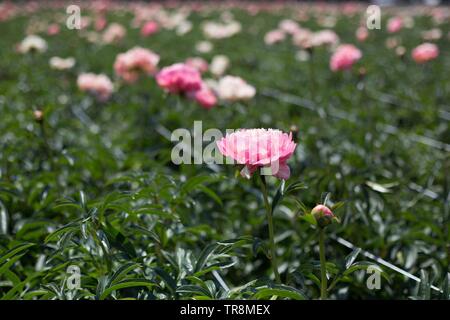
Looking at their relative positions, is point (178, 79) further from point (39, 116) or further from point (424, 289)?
point (424, 289)

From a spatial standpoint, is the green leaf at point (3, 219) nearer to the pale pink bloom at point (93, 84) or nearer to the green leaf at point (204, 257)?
the green leaf at point (204, 257)

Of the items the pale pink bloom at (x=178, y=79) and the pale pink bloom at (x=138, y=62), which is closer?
the pale pink bloom at (x=178, y=79)

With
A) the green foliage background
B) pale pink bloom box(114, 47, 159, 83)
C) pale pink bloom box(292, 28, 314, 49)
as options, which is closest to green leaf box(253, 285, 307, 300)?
the green foliage background

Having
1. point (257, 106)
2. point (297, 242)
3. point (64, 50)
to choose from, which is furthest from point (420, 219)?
point (64, 50)

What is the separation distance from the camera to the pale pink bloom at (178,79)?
2.23 metres

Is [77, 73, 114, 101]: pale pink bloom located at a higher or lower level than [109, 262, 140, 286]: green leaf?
higher

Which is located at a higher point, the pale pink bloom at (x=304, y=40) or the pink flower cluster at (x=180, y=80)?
the pale pink bloom at (x=304, y=40)

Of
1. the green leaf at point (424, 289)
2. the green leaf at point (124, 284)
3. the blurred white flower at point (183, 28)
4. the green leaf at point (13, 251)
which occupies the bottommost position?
the green leaf at point (424, 289)

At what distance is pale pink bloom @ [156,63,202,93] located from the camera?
2.23 meters

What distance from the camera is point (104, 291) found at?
1.15 metres

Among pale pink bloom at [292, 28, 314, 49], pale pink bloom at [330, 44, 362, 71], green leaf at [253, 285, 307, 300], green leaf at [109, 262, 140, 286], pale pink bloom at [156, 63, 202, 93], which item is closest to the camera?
green leaf at [253, 285, 307, 300]

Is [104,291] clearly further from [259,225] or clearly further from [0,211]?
[259,225]

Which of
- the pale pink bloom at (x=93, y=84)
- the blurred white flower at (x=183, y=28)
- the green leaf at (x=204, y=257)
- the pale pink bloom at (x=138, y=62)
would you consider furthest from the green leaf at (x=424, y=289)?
the blurred white flower at (x=183, y=28)

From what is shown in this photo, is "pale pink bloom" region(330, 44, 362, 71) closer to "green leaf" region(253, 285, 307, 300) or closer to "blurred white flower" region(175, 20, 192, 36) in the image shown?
"green leaf" region(253, 285, 307, 300)
